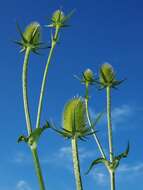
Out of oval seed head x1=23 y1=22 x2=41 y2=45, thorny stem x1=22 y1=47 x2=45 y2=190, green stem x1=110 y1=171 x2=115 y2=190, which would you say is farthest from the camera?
oval seed head x1=23 y1=22 x2=41 y2=45

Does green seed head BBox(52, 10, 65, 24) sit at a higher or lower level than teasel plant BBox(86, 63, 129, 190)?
higher

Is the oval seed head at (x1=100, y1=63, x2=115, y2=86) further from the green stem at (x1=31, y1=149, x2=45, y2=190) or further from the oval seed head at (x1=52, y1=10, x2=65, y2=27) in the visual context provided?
the green stem at (x1=31, y1=149, x2=45, y2=190)

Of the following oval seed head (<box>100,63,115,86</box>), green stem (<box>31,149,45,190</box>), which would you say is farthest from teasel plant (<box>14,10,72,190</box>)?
oval seed head (<box>100,63,115,86</box>)

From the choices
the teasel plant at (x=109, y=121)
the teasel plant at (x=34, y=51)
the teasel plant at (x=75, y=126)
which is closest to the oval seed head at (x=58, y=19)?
the teasel plant at (x=34, y=51)

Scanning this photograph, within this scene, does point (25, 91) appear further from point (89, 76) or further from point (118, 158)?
point (89, 76)

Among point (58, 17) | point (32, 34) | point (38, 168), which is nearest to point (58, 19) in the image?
point (58, 17)
